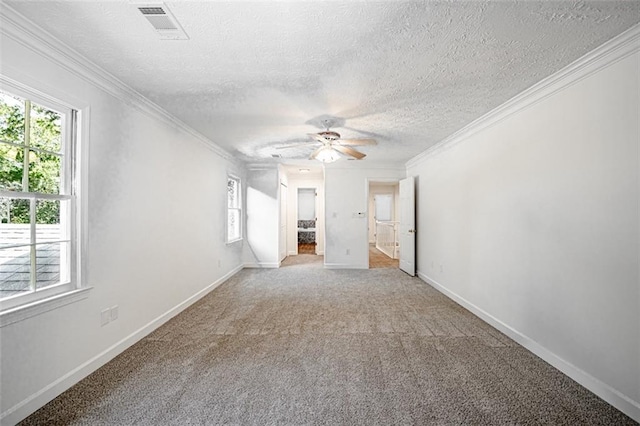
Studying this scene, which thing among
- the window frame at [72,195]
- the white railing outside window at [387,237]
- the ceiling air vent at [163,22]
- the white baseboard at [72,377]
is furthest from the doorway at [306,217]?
the ceiling air vent at [163,22]

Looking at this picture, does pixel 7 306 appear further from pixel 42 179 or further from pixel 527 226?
pixel 527 226

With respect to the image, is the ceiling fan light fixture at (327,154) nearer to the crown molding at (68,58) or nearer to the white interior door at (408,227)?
the crown molding at (68,58)

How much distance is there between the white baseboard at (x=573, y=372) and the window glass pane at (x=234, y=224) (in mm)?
4450

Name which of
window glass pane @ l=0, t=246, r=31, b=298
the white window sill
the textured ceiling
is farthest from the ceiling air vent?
the white window sill

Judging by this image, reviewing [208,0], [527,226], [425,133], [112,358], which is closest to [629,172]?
[527,226]

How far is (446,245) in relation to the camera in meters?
4.39

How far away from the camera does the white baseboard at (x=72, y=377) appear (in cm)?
166

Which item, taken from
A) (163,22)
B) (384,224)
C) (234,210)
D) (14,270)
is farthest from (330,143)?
(384,224)

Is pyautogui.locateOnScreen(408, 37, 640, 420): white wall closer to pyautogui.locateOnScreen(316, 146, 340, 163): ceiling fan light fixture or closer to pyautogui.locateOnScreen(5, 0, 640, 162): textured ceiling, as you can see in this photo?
pyautogui.locateOnScreen(5, 0, 640, 162): textured ceiling

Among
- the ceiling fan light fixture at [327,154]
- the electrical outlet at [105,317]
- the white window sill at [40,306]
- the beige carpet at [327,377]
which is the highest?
the ceiling fan light fixture at [327,154]

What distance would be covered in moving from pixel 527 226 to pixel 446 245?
178cm

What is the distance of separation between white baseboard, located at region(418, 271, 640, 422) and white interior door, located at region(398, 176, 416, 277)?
2.16 meters

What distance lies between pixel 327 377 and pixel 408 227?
13.3 feet

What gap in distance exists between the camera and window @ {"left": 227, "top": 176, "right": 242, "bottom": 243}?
5.86 m
